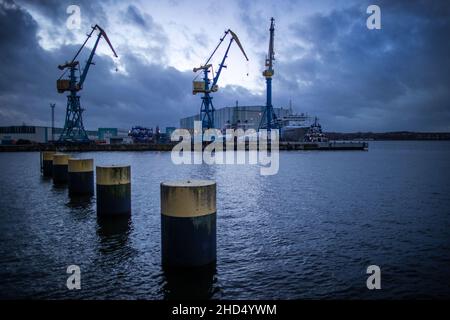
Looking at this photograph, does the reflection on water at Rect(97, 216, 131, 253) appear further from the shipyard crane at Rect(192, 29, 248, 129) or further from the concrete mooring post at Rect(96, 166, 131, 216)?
the shipyard crane at Rect(192, 29, 248, 129)

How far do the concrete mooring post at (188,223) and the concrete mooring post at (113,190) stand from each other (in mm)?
6577

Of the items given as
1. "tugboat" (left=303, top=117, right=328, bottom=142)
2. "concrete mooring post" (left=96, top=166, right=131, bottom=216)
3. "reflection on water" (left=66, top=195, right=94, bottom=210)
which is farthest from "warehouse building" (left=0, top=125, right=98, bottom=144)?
"concrete mooring post" (left=96, top=166, right=131, bottom=216)

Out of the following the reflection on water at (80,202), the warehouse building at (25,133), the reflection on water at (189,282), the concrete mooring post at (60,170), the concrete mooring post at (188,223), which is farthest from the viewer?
the warehouse building at (25,133)

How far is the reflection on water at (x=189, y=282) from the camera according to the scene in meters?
7.71

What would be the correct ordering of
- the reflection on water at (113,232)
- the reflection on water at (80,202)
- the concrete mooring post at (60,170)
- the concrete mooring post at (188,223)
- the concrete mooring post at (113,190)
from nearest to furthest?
1. the concrete mooring post at (188,223)
2. the reflection on water at (113,232)
3. the concrete mooring post at (113,190)
4. the reflection on water at (80,202)
5. the concrete mooring post at (60,170)

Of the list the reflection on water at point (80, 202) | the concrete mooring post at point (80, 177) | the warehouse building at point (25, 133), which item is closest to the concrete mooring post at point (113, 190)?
the reflection on water at point (80, 202)

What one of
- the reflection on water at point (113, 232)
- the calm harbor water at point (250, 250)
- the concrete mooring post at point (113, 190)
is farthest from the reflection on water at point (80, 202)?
the reflection on water at point (113, 232)

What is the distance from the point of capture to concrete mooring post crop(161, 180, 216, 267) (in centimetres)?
794

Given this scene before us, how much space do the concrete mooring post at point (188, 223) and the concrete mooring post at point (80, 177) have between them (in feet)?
42.7

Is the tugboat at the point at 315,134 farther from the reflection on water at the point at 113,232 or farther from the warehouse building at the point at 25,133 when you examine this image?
the reflection on water at the point at 113,232

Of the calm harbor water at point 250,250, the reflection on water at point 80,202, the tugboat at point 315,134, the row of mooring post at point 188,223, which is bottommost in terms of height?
the calm harbor water at point 250,250

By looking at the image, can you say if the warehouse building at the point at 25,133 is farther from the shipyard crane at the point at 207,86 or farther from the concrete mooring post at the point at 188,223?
the concrete mooring post at the point at 188,223

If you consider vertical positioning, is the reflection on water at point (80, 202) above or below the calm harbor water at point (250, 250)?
above

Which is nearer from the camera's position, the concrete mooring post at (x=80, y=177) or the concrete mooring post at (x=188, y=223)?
the concrete mooring post at (x=188, y=223)
